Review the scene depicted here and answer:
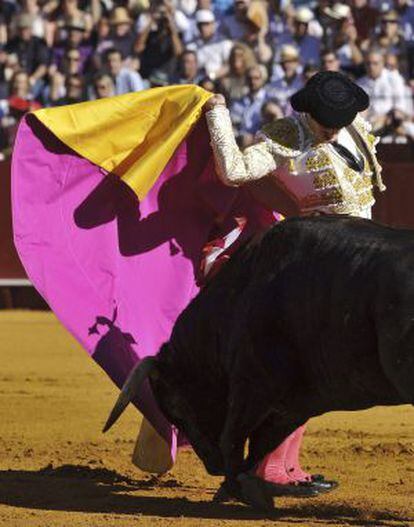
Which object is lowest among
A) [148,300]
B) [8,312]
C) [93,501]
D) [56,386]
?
[8,312]

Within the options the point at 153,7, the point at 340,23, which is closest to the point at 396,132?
the point at 340,23

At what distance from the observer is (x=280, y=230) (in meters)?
4.94

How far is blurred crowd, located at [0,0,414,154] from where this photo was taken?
11.6 meters

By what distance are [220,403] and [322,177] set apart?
Result: 863 millimetres

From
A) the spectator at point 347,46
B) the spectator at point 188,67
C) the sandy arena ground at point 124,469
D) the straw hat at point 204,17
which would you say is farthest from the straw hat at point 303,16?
the sandy arena ground at point 124,469

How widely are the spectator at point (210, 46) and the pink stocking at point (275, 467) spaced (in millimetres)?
7239

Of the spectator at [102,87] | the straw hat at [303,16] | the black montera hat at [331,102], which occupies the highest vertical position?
the black montera hat at [331,102]

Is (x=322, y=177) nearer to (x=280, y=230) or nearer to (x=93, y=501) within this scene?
(x=280, y=230)

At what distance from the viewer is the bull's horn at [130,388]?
522cm

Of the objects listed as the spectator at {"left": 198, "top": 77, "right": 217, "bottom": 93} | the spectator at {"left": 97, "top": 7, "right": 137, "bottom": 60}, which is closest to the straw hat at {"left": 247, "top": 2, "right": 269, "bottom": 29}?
the spectator at {"left": 198, "top": 77, "right": 217, "bottom": 93}

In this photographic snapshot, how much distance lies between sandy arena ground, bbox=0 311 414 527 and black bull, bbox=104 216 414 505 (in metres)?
0.26

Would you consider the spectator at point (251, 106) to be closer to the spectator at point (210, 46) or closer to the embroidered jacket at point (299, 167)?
the spectator at point (210, 46)

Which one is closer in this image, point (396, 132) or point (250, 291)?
point (250, 291)

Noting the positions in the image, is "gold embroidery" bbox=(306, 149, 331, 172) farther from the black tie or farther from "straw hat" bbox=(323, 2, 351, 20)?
"straw hat" bbox=(323, 2, 351, 20)
